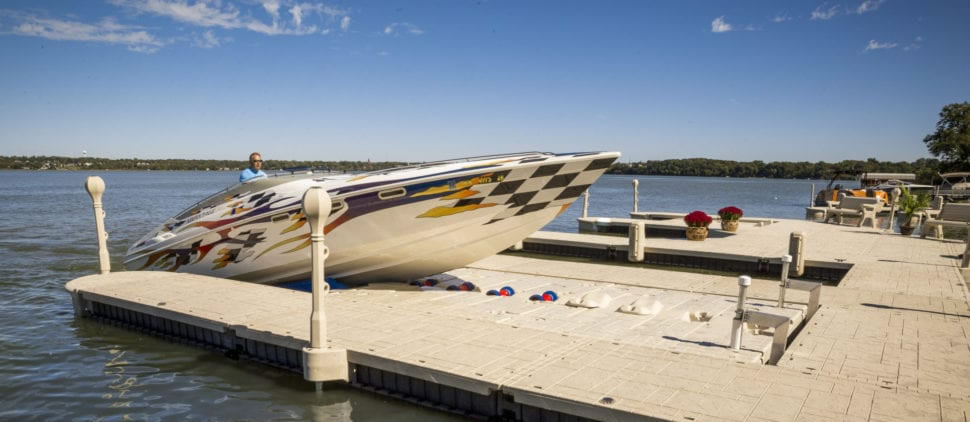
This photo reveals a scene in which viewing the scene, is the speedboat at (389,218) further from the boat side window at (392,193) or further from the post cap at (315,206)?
the post cap at (315,206)

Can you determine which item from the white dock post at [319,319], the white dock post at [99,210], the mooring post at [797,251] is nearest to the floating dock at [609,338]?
the white dock post at [319,319]

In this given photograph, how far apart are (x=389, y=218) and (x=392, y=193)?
45 cm

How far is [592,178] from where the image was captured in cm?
920

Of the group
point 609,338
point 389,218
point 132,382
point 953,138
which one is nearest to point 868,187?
point 953,138

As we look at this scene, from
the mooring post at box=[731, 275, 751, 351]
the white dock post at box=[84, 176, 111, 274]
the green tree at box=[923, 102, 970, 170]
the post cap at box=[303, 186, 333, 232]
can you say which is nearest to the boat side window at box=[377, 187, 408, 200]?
the post cap at box=[303, 186, 333, 232]

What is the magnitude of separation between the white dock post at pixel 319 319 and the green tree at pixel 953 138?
6343 centimetres

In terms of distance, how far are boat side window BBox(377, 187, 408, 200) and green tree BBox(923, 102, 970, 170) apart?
6098 cm

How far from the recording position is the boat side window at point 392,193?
923cm

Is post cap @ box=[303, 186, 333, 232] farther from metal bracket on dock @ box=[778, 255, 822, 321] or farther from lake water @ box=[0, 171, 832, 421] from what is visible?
metal bracket on dock @ box=[778, 255, 822, 321]

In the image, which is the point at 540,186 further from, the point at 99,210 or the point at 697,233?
the point at 697,233

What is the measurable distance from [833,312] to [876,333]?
3.55 feet

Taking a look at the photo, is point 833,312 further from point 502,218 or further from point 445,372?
point 445,372

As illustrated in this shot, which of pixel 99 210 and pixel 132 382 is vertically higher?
pixel 99 210

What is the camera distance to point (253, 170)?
11.4 meters
